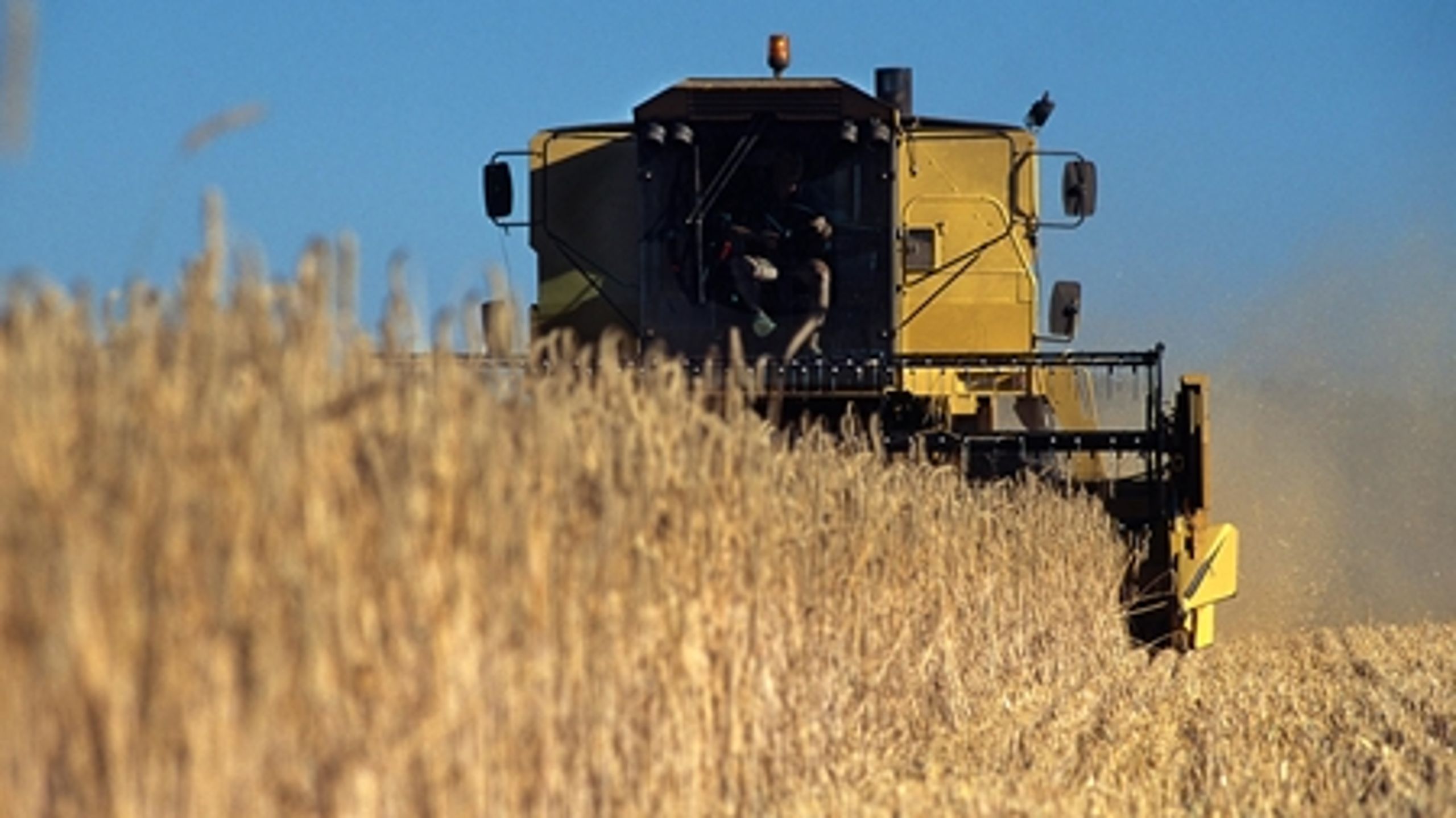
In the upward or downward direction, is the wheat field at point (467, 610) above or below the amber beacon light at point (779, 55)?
below

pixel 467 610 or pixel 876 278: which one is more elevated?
pixel 876 278

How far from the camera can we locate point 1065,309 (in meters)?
13.6

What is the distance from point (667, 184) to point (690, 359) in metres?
0.87

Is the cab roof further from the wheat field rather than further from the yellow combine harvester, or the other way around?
the wheat field

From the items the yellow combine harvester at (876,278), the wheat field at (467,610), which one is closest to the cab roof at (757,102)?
the yellow combine harvester at (876,278)

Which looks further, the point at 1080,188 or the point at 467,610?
the point at 1080,188

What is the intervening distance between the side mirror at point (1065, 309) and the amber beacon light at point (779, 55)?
70.4 inches

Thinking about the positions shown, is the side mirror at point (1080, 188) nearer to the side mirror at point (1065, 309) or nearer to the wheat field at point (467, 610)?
the side mirror at point (1065, 309)

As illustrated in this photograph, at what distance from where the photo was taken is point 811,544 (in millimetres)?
7660

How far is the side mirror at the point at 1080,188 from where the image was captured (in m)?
13.1

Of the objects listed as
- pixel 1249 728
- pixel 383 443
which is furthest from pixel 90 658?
pixel 1249 728

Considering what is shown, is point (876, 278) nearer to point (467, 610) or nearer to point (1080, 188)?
point (1080, 188)

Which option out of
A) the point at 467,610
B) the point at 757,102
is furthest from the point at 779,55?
the point at 467,610

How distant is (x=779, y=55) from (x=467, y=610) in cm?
911
